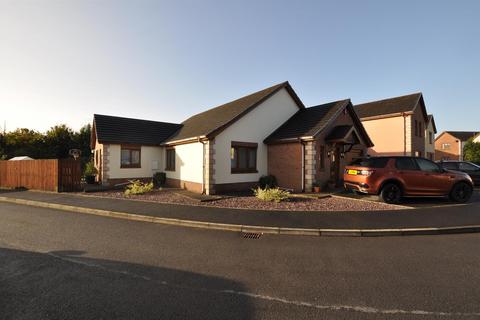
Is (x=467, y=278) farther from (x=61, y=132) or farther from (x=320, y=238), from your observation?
(x=61, y=132)

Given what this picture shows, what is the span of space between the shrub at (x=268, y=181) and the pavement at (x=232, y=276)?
7893 mm

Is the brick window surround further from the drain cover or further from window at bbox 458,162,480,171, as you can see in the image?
window at bbox 458,162,480,171

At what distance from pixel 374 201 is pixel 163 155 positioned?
1436 cm

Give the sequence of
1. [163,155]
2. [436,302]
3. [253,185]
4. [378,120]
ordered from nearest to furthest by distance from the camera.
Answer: [436,302] < [253,185] < [163,155] < [378,120]

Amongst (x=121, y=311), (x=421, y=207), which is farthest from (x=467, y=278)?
(x=421, y=207)

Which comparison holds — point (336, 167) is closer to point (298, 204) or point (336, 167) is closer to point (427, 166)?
point (427, 166)

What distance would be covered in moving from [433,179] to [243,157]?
900 cm

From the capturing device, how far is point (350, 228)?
652cm

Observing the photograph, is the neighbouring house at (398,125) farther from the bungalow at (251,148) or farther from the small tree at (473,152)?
the small tree at (473,152)

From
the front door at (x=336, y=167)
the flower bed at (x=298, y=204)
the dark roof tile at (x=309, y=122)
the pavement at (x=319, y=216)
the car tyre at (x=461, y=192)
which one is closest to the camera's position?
the pavement at (x=319, y=216)

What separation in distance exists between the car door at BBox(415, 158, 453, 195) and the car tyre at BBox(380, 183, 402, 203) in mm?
932

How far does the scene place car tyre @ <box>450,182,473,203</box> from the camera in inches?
395

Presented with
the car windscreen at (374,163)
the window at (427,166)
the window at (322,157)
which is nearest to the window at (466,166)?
the window at (427,166)

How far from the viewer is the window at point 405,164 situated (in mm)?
9680
